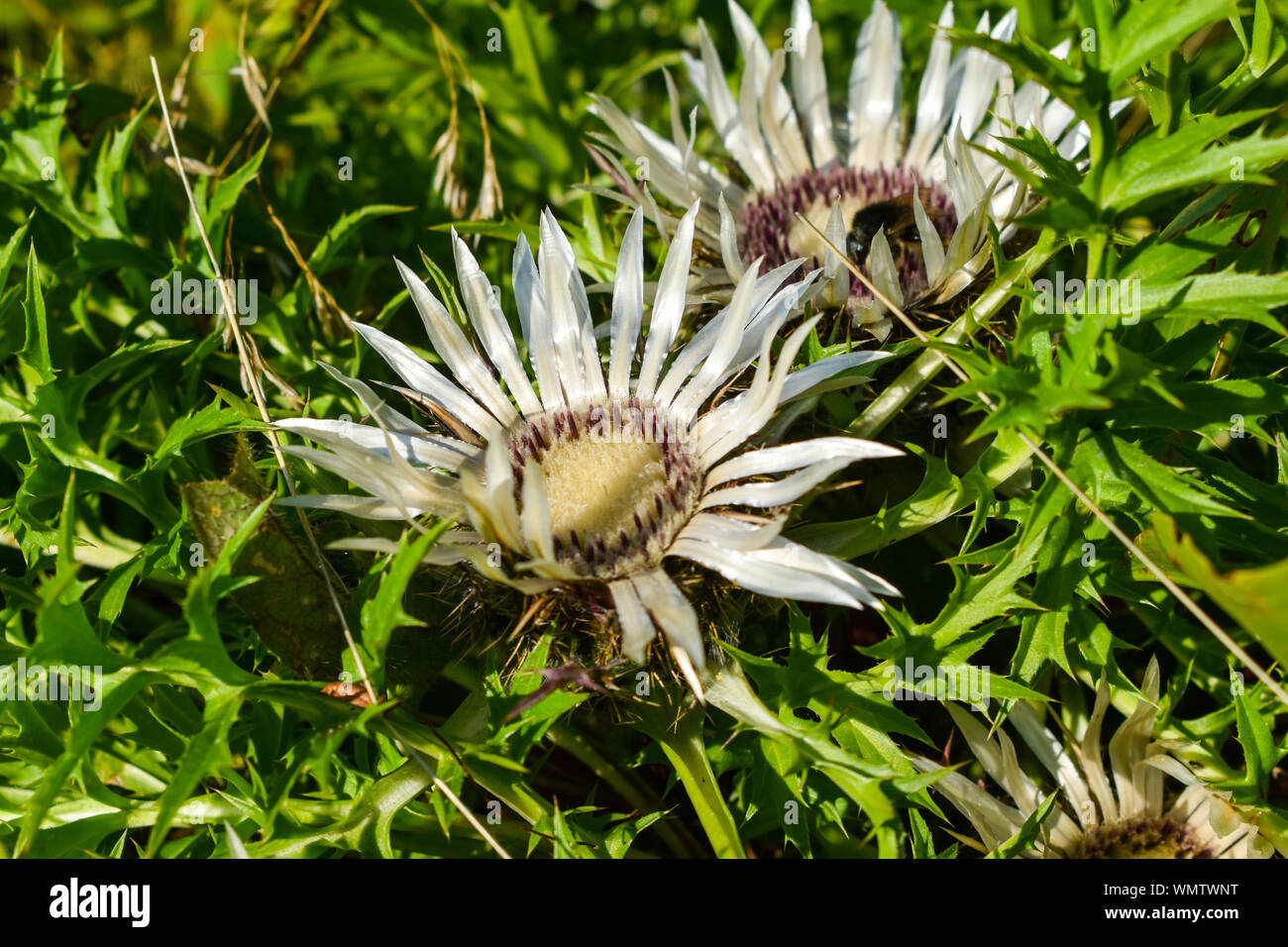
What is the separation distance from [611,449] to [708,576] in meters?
0.28

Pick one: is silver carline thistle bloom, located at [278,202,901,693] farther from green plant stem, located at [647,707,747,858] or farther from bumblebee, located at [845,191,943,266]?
bumblebee, located at [845,191,943,266]

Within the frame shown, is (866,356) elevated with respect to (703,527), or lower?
elevated

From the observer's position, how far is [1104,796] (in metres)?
1.49

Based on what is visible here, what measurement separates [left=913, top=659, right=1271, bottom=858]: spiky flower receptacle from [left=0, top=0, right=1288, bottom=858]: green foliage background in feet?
0.16

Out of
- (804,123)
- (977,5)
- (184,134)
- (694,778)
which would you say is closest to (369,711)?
(694,778)

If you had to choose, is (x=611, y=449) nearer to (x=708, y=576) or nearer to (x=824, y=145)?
(x=708, y=576)

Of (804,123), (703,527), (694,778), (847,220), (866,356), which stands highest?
(804,123)

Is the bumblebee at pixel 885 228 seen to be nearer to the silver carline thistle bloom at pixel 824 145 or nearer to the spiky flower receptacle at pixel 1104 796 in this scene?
the silver carline thistle bloom at pixel 824 145

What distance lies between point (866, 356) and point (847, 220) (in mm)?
663

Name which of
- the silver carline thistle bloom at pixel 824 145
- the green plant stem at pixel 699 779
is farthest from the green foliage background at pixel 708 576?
the silver carline thistle bloom at pixel 824 145

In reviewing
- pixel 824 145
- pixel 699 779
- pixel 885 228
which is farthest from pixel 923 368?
pixel 824 145

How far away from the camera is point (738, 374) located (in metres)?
1.47

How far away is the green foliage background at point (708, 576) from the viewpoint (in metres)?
1.20
